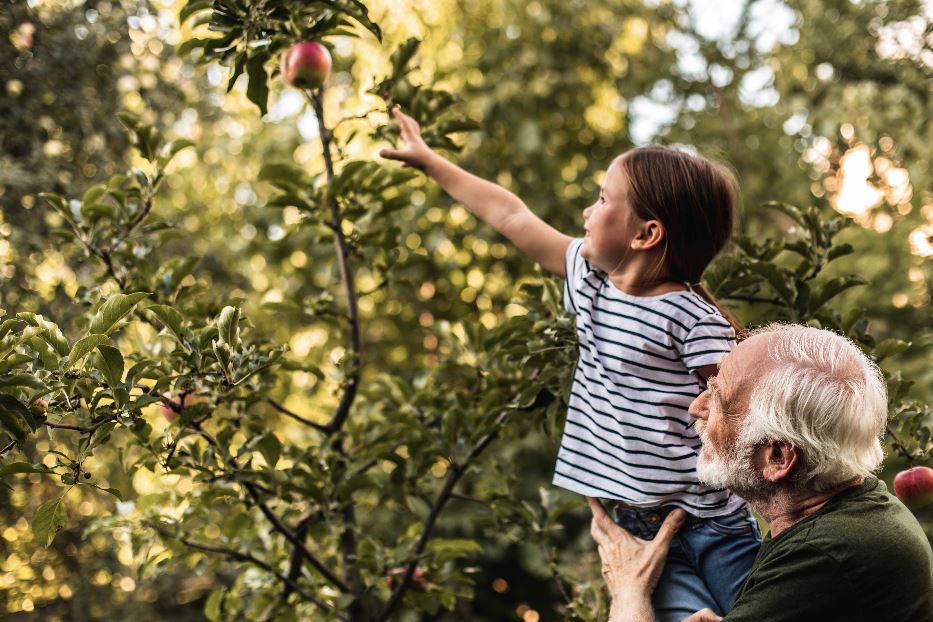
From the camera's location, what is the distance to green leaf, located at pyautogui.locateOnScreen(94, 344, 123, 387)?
47.9 inches

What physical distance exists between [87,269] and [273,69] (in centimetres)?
189

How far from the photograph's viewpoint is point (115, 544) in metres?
3.76

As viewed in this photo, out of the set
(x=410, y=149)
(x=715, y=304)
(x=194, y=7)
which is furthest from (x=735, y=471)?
(x=194, y=7)

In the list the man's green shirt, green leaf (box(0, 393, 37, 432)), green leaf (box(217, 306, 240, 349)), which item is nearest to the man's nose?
the man's green shirt

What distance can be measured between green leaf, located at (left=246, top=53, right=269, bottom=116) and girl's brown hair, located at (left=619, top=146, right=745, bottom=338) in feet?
2.10

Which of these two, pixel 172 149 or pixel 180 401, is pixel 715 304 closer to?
pixel 180 401

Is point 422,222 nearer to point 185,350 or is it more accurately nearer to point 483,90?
point 483,90

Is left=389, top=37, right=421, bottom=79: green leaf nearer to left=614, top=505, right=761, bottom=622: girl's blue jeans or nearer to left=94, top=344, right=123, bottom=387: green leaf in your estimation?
left=94, top=344, right=123, bottom=387: green leaf

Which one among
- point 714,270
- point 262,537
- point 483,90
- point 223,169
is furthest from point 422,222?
point 714,270

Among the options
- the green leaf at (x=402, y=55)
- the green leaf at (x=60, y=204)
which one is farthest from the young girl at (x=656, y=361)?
the green leaf at (x=60, y=204)

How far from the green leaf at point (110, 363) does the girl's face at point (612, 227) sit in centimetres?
74

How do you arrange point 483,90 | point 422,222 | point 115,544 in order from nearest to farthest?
point 115,544 < point 422,222 < point 483,90

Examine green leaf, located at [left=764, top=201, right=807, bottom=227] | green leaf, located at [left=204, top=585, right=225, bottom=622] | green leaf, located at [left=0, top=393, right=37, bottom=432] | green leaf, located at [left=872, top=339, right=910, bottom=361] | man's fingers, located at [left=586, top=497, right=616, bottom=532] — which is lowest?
Result: green leaf, located at [left=204, top=585, right=225, bottom=622]

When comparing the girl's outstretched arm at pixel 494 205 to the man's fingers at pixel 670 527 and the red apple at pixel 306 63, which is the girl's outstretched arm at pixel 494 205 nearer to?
the red apple at pixel 306 63
